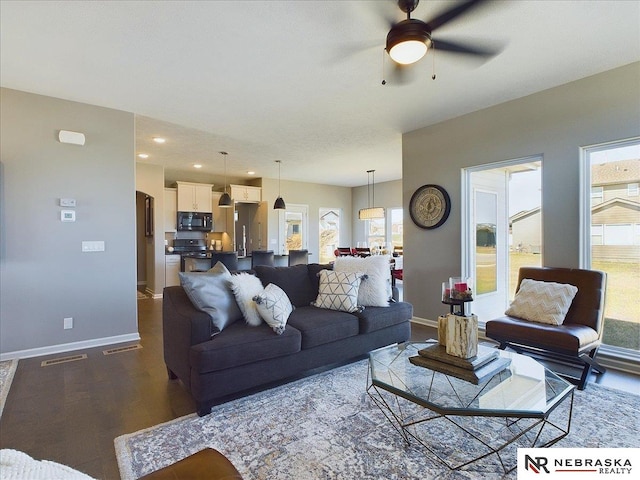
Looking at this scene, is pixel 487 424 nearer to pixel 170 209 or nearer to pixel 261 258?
pixel 261 258

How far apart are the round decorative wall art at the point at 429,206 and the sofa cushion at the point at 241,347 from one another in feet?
9.42

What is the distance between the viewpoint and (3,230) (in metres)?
3.41

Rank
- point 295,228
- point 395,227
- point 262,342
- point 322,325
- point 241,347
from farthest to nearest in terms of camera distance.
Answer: point 395,227 → point 295,228 → point 322,325 → point 262,342 → point 241,347

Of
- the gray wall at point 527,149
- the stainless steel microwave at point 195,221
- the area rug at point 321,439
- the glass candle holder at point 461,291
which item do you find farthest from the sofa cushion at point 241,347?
the stainless steel microwave at point 195,221

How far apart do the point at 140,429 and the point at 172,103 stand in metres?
3.37

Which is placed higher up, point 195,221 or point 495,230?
point 195,221

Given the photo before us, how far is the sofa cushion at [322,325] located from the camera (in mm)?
2787

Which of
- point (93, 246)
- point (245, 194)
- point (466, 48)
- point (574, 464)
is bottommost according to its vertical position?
point (574, 464)

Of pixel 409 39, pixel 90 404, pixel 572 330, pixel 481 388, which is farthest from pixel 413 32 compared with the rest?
pixel 90 404

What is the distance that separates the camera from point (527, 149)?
375cm

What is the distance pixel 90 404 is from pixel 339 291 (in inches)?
88.2

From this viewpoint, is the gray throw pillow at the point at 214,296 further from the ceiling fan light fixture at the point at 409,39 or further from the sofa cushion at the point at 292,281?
the ceiling fan light fixture at the point at 409,39

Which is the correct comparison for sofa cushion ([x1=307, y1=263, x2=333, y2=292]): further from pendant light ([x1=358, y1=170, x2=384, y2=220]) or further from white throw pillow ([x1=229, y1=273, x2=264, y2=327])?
pendant light ([x1=358, y1=170, x2=384, y2=220])

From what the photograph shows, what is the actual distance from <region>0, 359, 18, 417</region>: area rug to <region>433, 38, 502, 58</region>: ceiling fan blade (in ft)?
13.5
